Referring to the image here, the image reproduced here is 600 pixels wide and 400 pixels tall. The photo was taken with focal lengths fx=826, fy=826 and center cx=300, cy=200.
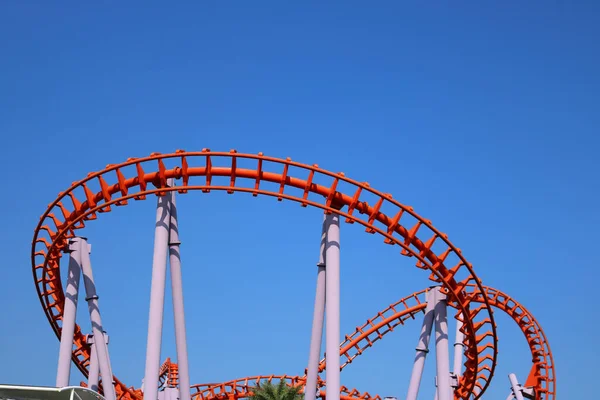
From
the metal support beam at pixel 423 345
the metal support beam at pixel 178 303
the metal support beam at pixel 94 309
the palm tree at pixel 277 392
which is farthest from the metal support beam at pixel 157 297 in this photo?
the palm tree at pixel 277 392

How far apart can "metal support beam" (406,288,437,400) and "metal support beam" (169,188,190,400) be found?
6276mm

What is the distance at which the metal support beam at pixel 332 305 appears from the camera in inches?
682

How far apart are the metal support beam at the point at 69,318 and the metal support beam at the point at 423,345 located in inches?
346

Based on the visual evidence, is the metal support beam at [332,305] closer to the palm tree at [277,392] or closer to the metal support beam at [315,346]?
the metal support beam at [315,346]

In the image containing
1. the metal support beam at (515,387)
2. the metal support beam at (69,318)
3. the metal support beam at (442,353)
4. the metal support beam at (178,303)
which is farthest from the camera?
the metal support beam at (515,387)

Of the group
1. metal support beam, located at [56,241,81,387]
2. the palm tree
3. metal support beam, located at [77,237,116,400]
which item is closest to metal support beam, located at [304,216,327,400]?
metal support beam, located at [77,237,116,400]

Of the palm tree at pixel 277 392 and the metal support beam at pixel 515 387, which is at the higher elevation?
the metal support beam at pixel 515 387

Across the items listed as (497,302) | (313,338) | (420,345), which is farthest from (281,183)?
(497,302)

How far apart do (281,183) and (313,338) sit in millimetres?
3507

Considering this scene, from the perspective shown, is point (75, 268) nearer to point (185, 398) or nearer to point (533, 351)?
point (185, 398)

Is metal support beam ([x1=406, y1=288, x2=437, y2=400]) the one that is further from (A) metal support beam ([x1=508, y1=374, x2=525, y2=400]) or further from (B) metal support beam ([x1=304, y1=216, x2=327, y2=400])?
(A) metal support beam ([x1=508, y1=374, x2=525, y2=400])

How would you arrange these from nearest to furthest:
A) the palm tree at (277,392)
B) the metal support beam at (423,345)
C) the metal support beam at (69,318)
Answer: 1. the metal support beam at (69,318)
2. the metal support beam at (423,345)
3. the palm tree at (277,392)

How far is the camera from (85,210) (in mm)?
19516

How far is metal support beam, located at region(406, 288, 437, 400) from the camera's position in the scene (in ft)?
70.3
